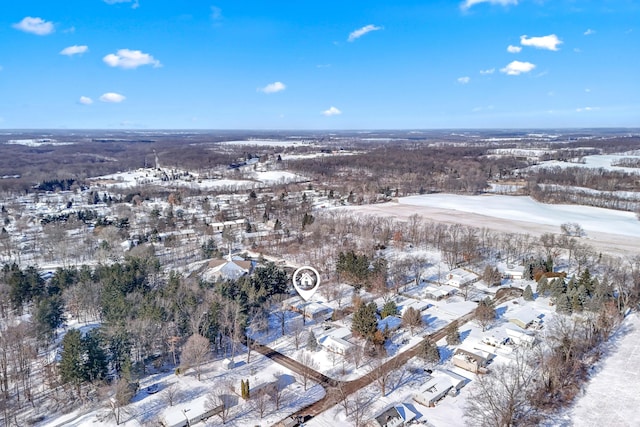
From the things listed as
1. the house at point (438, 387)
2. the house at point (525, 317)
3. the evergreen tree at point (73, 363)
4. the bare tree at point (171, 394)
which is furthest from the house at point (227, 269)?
the house at point (525, 317)

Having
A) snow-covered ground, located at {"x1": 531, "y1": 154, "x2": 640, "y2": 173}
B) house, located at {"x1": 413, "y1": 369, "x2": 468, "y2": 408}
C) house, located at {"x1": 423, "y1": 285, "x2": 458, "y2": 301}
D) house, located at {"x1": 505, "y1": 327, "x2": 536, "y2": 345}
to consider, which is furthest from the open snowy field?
snow-covered ground, located at {"x1": 531, "y1": 154, "x2": 640, "y2": 173}

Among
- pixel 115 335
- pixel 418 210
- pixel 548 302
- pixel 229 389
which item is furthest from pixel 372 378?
pixel 418 210

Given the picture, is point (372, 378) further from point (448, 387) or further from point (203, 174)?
point (203, 174)

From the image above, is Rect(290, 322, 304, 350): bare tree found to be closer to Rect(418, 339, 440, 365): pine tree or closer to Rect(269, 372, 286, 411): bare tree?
Rect(269, 372, 286, 411): bare tree

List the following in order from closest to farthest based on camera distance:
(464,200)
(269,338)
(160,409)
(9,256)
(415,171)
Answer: (160,409)
(269,338)
(9,256)
(464,200)
(415,171)

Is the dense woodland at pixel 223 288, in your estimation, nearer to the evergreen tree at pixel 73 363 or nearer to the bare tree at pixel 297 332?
the evergreen tree at pixel 73 363

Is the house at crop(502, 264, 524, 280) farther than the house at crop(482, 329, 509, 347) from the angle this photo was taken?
Yes
